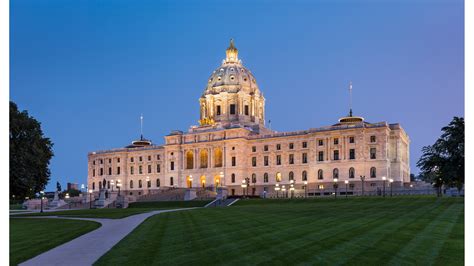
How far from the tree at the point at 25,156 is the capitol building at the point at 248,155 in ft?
173

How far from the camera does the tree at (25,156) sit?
45.3m

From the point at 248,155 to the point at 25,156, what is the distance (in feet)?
252

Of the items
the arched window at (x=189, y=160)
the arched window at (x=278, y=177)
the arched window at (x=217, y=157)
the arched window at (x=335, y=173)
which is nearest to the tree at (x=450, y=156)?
the arched window at (x=335, y=173)

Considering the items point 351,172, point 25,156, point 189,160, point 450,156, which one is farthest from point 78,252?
point 189,160

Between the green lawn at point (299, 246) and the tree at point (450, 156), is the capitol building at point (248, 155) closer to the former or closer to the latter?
the tree at point (450, 156)

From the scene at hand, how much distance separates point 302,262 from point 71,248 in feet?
33.2

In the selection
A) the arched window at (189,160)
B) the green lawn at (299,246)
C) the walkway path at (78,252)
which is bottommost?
the walkway path at (78,252)

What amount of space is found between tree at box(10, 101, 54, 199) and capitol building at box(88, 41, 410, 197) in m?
52.6

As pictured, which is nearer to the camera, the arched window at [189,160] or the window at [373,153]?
the window at [373,153]

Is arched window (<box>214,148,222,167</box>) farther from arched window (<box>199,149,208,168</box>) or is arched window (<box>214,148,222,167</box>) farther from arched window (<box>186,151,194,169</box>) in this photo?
arched window (<box>186,151,194,169</box>)

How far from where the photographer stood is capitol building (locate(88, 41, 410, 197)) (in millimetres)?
103188

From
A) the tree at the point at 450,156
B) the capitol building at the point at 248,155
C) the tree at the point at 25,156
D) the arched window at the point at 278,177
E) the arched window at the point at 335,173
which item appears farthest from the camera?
the arched window at the point at 278,177

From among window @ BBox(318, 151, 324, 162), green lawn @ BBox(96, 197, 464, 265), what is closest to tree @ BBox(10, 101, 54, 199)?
green lawn @ BBox(96, 197, 464, 265)

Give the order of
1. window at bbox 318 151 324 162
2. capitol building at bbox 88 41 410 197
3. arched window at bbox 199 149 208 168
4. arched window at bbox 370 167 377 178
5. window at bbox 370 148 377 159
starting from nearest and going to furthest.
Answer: arched window at bbox 370 167 377 178
window at bbox 370 148 377 159
capitol building at bbox 88 41 410 197
window at bbox 318 151 324 162
arched window at bbox 199 149 208 168
